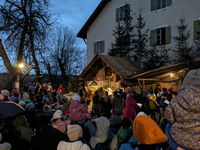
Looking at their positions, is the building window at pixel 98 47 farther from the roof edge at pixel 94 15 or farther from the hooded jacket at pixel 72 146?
the hooded jacket at pixel 72 146

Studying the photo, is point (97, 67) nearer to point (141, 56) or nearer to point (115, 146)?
point (141, 56)

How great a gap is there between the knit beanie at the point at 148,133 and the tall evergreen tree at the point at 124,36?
1416cm

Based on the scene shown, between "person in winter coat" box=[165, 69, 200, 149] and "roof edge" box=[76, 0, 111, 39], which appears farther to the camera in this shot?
"roof edge" box=[76, 0, 111, 39]

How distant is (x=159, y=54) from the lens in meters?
14.4

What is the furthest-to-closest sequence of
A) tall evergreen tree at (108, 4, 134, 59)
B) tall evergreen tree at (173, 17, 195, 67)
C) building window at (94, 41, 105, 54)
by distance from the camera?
building window at (94, 41, 105, 54) < tall evergreen tree at (108, 4, 134, 59) < tall evergreen tree at (173, 17, 195, 67)

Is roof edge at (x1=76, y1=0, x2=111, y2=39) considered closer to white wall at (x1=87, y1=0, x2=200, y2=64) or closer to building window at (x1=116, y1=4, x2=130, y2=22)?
white wall at (x1=87, y1=0, x2=200, y2=64)

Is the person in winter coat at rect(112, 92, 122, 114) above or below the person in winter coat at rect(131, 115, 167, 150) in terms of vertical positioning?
below

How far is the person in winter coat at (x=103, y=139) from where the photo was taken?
10.5 feet

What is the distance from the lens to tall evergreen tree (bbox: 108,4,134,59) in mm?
16109

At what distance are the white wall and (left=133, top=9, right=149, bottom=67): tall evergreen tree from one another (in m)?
0.46

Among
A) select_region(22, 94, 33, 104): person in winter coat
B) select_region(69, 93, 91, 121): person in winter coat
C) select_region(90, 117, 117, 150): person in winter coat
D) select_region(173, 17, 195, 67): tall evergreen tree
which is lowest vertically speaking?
select_region(90, 117, 117, 150): person in winter coat

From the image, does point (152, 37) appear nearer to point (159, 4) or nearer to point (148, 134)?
point (159, 4)

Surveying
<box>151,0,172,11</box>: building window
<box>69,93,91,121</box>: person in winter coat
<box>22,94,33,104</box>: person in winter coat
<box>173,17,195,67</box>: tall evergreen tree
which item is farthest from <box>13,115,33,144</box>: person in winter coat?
<box>151,0,172,11</box>: building window

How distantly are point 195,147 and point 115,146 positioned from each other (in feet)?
4.79
